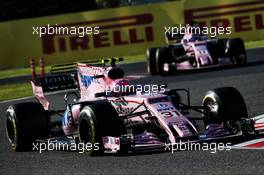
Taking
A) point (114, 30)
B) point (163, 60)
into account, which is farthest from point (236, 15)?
point (163, 60)

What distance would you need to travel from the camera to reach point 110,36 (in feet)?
103

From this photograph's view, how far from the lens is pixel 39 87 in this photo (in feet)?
39.9

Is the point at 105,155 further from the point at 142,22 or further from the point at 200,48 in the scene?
the point at 142,22

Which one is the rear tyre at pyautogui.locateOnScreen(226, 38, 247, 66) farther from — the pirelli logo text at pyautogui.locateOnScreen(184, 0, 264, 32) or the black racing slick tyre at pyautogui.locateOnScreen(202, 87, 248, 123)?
the black racing slick tyre at pyautogui.locateOnScreen(202, 87, 248, 123)

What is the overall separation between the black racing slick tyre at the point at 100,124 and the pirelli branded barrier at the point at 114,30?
2131cm

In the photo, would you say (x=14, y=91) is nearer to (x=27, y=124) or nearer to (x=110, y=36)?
(x=110, y=36)

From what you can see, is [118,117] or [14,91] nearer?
[118,117]

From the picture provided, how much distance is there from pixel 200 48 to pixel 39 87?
10743mm

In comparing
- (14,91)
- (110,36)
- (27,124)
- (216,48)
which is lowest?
(27,124)

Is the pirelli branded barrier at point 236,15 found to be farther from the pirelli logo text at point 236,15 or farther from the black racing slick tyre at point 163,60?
the black racing slick tyre at point 163,60

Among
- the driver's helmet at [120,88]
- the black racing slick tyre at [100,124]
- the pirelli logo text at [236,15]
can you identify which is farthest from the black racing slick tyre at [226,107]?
the pirelli logo text at [236,15]

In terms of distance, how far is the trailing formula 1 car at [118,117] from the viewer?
9.77m

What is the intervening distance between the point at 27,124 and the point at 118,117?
6.33ft

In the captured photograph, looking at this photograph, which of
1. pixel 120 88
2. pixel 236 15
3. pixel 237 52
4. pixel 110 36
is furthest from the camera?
pixel 236 15
